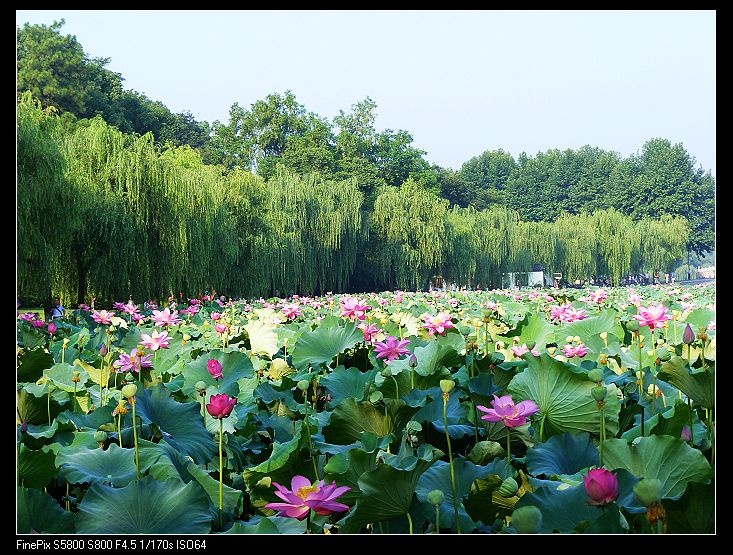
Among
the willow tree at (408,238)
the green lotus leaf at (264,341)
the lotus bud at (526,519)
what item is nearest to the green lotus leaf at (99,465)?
the lotus bud at (526,519)

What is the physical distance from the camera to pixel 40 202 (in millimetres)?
Answer: 6754

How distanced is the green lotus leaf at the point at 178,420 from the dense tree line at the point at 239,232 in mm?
1642

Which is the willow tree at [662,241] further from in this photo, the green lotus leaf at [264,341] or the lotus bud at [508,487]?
the lotus bud at [508,487]

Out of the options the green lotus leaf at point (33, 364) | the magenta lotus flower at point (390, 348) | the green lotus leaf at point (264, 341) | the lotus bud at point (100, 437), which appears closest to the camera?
the lotus bud at point (100, 437)

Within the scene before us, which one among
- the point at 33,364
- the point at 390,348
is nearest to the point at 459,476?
the point at 390,348

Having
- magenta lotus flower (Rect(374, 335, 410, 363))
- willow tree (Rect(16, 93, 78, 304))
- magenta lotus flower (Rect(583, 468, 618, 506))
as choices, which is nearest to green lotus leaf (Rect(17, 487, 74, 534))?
magenta lotus flower (Rect(583, 468, 618, 506))

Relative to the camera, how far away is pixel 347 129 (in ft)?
90.7

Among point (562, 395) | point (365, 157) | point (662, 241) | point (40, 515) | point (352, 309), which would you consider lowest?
point (40, 515)

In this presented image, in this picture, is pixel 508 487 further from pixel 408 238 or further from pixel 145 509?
pixel 408 238

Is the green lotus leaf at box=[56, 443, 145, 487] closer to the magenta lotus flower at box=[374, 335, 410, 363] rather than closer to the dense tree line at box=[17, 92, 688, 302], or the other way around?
the magenta lotus flower at box=[374, 335, 410, 363]

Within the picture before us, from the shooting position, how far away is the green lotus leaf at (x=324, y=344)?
2.11 meters

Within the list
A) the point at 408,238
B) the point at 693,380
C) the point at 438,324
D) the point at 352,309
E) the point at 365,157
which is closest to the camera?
the point at 693,380

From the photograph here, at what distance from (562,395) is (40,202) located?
6.54 m

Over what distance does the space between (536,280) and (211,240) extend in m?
10.3
